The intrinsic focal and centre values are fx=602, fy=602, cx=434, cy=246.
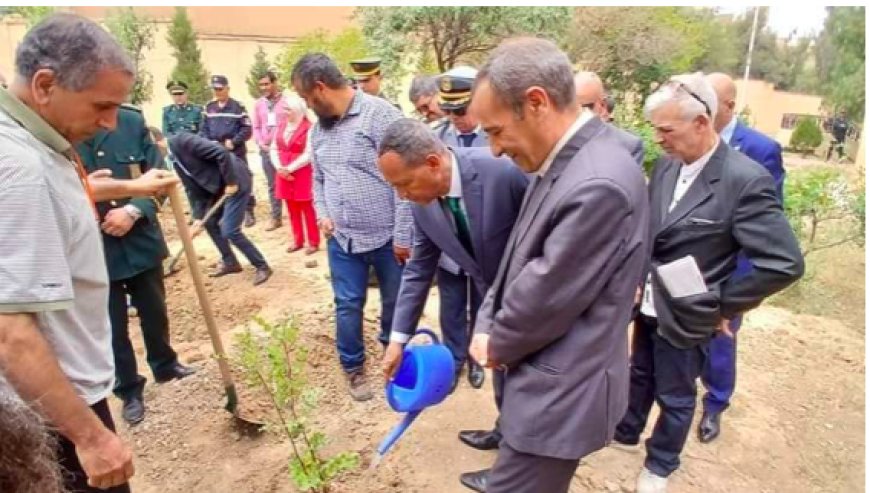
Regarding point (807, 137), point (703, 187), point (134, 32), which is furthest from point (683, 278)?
point (807, 137)

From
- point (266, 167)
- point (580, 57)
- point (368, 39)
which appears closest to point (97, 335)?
point (266, 167)

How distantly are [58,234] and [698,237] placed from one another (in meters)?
2.01

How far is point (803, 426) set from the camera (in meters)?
3.30

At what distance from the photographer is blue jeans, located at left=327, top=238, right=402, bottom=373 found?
3314 millimetres

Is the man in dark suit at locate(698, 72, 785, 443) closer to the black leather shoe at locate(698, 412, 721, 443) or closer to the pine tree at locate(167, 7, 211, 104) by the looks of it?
the black leather shoe at locate(698, 412, 721, 443)

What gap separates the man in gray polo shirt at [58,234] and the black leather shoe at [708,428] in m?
2.60

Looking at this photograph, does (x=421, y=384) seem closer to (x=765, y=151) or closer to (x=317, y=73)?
(x=317, y=73)

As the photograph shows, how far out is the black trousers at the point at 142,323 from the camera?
3.09 meters

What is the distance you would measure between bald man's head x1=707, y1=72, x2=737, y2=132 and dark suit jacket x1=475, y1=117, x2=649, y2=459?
1.73 metres

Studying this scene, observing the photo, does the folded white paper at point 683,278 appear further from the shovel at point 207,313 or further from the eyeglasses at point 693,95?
the shovel at point 207,313

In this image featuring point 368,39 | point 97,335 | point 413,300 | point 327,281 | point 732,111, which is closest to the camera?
point 97,335

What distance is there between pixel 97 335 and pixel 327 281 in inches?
137

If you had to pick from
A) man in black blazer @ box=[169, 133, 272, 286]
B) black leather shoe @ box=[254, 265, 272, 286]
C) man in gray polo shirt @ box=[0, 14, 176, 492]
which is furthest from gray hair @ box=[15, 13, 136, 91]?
black leather shoe @ box=[254, 265, 272, 286]

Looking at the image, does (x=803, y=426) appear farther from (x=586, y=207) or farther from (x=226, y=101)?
(x=226, y=101)
